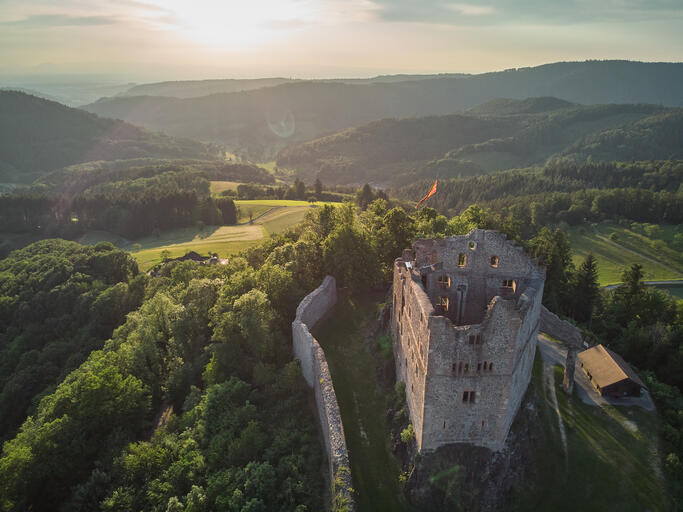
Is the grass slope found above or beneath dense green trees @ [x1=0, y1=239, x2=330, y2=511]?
beneath

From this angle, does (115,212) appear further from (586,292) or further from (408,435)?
(586,292)

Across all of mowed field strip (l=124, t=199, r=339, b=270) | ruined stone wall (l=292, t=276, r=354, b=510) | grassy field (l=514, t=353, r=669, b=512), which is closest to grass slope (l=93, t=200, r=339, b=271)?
mowed field strip (l=124, t=199, r=339, b=270)

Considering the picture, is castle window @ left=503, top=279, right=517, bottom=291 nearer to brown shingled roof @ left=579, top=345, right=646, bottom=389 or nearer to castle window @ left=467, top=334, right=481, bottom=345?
castle window @ left=467, top=334, right=481, bottom=345

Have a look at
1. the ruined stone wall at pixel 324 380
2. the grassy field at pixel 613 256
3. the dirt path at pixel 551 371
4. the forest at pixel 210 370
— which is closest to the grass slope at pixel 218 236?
the forest at pixel 210 370

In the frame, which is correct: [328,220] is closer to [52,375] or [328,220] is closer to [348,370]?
[348,370]

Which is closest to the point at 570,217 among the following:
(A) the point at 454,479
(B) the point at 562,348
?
(B) the point at 562,348

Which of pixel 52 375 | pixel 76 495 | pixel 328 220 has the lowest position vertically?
pixel 52 375
